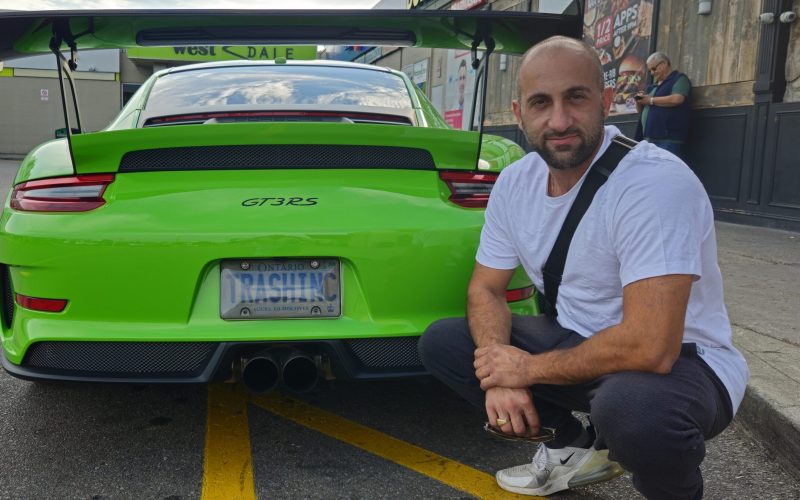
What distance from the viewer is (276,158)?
255 cm

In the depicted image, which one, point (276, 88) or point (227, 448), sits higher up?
point (276, 88)

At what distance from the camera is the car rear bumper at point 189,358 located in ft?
7.87

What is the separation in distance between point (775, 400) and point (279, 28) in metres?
2.26

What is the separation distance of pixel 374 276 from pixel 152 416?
1.15m

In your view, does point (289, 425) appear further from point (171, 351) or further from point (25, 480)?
point (25, 480)

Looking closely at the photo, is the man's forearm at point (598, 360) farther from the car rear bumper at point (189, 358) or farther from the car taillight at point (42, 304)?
the car taillight at point (42, 304)

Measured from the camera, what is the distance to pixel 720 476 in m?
2.53

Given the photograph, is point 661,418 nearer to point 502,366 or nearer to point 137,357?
point 502,366

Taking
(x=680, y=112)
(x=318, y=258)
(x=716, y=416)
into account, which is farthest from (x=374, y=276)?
(x=680, y=112)

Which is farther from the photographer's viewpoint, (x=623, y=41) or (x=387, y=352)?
(x=623, y=41)

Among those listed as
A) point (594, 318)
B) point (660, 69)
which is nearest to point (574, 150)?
point (594, 318)

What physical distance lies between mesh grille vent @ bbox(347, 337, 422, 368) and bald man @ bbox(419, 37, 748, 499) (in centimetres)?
8

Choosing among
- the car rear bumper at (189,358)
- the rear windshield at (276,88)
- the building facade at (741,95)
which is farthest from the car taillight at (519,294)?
the building facade at (741,95)

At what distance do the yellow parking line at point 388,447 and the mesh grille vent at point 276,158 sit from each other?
0.97 meters
